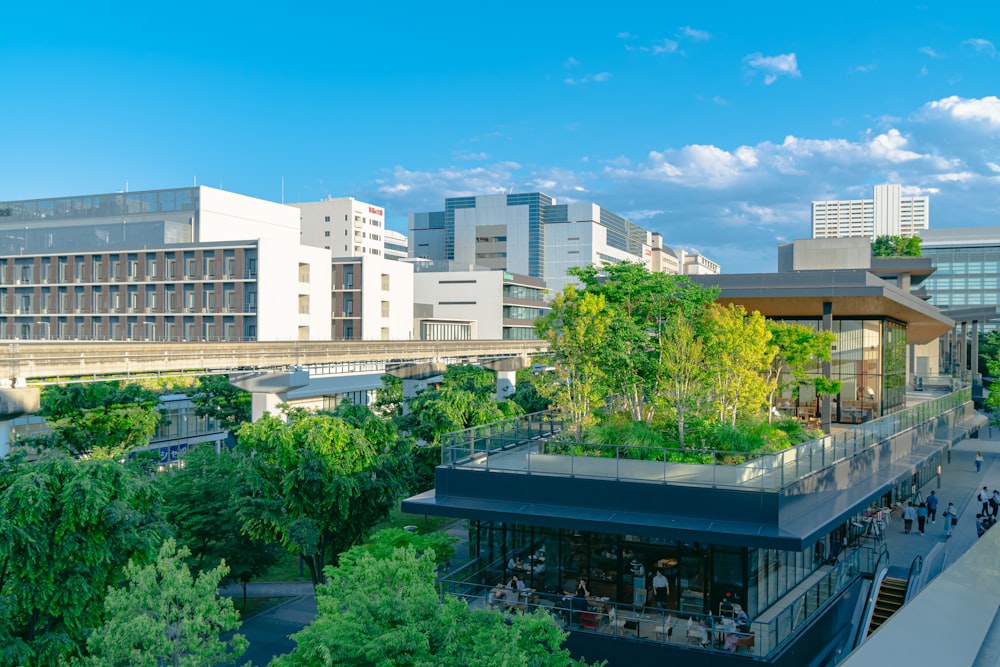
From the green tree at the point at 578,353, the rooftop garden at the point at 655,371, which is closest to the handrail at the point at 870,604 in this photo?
the rooftop garden at the point at 655,371

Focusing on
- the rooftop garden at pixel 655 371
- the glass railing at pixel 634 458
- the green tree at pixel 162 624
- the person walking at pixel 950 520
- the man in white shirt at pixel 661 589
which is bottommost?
the person walking at pixel 950 520

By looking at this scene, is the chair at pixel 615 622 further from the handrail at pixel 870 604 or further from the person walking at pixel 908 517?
the person walking at pixel 908 517

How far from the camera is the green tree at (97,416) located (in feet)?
104

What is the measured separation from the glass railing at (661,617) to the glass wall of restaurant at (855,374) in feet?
55.5

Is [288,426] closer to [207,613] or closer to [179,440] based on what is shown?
[207,613]

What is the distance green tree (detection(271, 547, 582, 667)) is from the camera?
412 inches

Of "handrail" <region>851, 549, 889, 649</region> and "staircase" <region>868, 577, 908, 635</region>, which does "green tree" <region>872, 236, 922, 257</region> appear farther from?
"handrail" <region>851, 549, 889, 649</region>

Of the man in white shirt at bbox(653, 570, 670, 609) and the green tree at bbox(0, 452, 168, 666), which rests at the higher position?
the green tree at bbox(0, 452, 168, 666)

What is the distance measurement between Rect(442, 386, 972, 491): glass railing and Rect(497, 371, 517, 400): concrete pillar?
44.2m

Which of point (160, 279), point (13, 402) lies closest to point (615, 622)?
point (13, 402)

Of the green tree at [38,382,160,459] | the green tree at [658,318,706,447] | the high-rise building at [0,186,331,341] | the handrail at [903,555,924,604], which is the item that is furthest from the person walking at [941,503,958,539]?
the high-rise building at [0,186,331,341]

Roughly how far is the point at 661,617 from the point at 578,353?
7.69 metres

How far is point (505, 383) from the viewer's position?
70188 mm

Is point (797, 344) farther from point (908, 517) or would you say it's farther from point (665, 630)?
point (665, 630)
